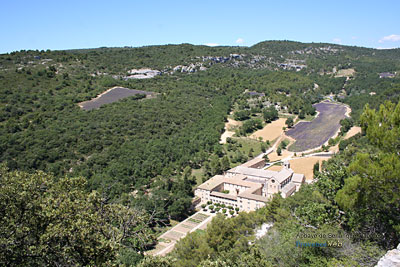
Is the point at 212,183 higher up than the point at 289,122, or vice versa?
the point at 289,122

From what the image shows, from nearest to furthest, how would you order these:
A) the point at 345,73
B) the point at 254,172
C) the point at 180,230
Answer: the point at 180,230 → the point at 254,172 → the point at 345,73

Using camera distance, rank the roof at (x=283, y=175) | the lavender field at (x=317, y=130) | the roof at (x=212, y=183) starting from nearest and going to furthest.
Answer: the roof at (x=283, y=175), the roof at (x=212, y=183), the lavender field at (x=317, y=130)

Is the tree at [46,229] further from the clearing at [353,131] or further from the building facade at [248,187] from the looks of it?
the clearing at [353,131]

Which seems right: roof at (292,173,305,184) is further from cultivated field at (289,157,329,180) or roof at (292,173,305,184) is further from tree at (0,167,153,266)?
tree at (0,167,153,266)

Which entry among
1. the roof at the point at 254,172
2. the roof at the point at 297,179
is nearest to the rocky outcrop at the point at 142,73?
the roof at the point at 254,172

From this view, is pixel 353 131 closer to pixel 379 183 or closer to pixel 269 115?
pixel 269 115

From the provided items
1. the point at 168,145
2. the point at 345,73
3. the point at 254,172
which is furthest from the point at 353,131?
the point at 345,73

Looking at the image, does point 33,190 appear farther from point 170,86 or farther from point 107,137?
point 170,86
